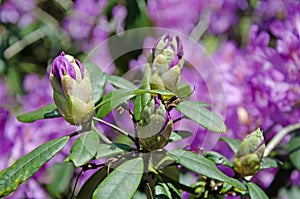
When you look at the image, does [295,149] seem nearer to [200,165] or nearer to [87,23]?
[200,165]

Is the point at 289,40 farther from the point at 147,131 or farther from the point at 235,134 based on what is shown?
the point at 147,131

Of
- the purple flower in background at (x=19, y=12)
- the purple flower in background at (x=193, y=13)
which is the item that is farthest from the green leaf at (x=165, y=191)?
the purple flower in background at (x=19, y=12)

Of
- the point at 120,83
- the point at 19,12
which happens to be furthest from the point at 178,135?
the point at 19,12

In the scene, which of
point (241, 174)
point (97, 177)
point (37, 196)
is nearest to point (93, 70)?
point (97, 177)

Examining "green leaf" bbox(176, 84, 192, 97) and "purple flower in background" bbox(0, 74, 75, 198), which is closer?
"green leaf" bbox(176, 84, 192, 97)

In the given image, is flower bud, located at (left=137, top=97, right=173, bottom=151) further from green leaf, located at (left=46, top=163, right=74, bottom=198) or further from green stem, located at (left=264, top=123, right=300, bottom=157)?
green leaf, located at (left=46, top=163, right=74, bottom=198)

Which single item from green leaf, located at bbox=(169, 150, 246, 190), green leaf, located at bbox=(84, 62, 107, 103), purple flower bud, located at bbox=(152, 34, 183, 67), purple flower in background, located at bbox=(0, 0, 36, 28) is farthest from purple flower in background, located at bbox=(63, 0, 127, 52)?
green leaf, located at bbox=(169, 150, 246, 190)
